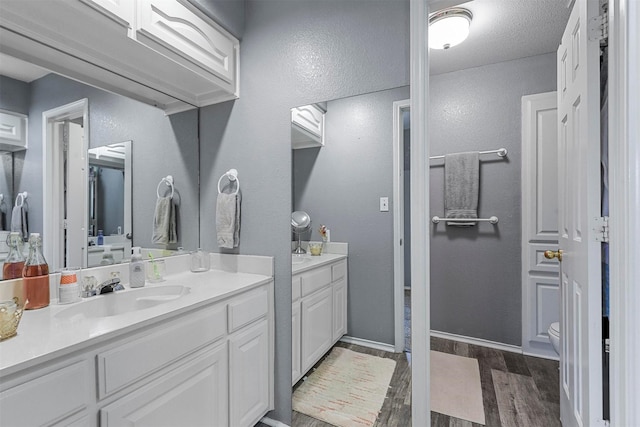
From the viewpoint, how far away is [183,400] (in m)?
1.15

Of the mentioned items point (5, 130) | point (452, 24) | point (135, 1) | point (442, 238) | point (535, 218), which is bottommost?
point (442, 238)

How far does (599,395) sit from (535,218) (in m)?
1.63

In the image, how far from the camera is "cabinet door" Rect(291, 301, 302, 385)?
1.67 metres

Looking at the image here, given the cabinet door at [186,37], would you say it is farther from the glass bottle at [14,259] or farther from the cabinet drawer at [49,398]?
the cabinet drawer at [49,398]

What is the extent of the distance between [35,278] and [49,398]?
1.71 ft

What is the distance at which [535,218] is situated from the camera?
7.86 feet

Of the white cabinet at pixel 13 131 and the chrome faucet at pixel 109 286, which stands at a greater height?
the white cabinet at pixel 13 131

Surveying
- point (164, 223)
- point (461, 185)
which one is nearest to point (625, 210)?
point (461, 185)

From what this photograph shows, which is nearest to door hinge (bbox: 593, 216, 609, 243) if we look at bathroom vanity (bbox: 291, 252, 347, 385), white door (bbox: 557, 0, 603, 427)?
white door (bbox: 557, 0, 603, 427)

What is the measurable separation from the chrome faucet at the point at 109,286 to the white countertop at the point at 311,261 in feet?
2.70

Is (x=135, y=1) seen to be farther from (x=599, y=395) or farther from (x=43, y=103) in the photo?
(x=599, y=395)

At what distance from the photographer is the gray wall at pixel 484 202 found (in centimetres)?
247

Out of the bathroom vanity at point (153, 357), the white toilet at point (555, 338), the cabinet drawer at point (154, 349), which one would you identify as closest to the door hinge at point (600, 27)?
the white toilet at point (555, 338)

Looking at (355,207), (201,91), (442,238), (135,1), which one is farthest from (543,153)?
(135,1)
